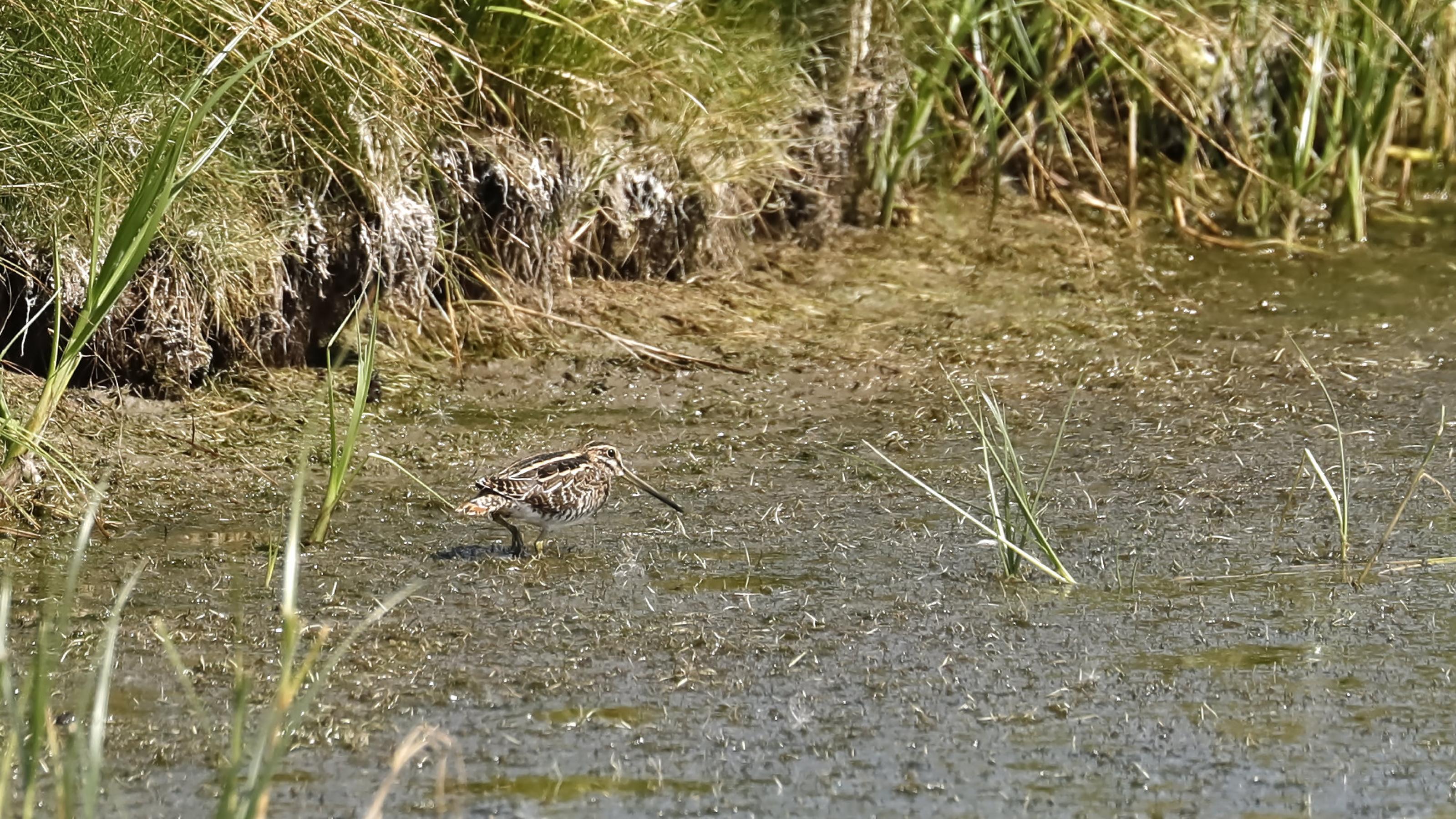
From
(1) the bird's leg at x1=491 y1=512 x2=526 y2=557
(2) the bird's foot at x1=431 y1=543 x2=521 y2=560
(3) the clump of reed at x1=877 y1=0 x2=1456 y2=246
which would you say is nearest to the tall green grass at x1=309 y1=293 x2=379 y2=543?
(2) the bird's foot at x1=431 y1=543 x2=521 y2=560

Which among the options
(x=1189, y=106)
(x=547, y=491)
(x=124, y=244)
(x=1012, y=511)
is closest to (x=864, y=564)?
(x=1012, y=511)

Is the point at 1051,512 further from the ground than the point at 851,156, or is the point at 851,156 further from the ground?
the point at 851,156

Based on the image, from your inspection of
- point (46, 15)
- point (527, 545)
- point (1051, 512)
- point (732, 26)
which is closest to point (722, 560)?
point (527, 545)

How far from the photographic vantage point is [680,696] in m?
3.88

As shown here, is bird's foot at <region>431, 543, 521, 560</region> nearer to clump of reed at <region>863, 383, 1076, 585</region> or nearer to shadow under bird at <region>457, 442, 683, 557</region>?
shadow under bird at <region>457, 442, 683, 557</region>

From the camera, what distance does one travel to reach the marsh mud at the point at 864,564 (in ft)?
11.6

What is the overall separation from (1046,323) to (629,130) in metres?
1.75

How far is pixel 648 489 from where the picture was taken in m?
5.27

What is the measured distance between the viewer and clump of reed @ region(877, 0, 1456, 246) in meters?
7.91

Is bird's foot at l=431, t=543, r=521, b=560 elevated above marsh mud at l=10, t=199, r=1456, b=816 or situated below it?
below

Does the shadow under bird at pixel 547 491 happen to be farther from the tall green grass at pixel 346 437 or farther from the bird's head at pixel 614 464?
the tall green grass at pixel 346 437

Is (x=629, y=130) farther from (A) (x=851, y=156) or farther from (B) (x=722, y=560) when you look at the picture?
(B) (x=722, y=560)

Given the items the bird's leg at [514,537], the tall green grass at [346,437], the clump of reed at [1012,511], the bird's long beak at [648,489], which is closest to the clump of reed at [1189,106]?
the clump of reed at [1012,511]

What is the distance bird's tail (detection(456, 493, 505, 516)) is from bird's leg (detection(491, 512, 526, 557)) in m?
0.03
